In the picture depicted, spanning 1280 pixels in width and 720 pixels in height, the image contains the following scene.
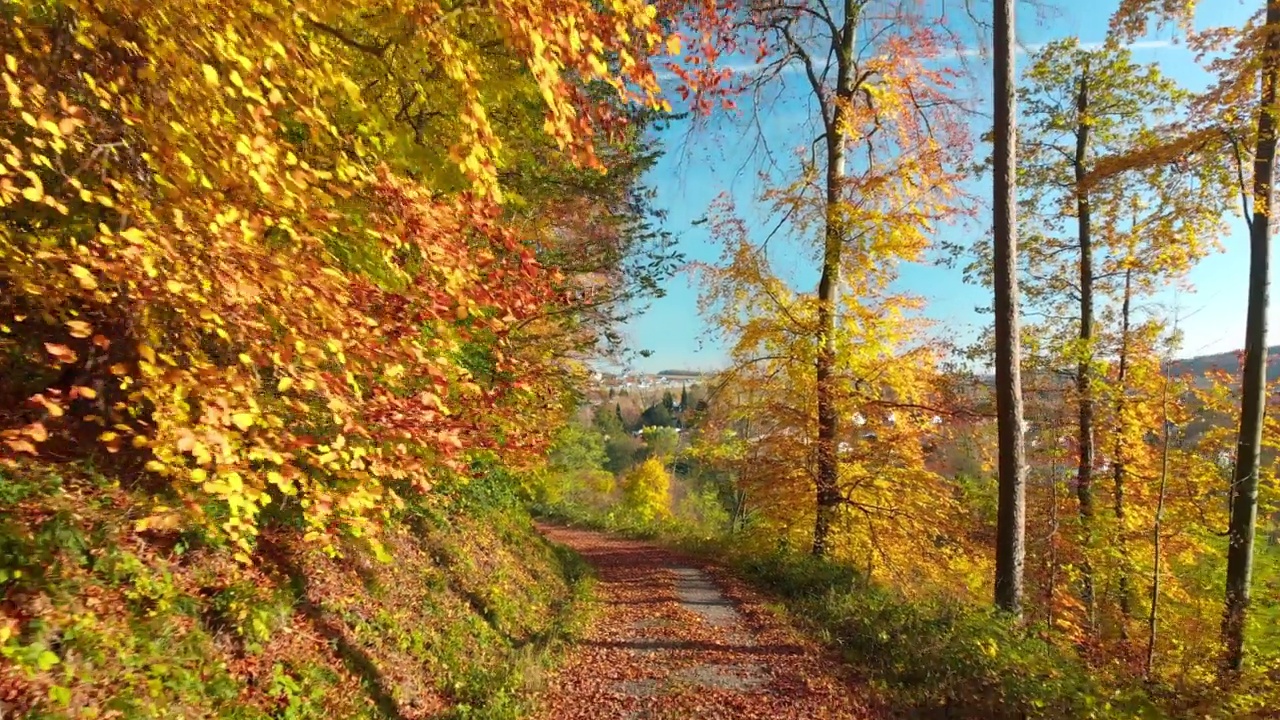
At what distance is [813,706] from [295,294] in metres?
5.72

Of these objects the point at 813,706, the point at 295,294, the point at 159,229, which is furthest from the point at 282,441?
the point at 813,706

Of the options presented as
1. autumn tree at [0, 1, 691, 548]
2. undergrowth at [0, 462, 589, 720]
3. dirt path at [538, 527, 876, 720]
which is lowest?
dirt path at [538, 527, 876, 720]

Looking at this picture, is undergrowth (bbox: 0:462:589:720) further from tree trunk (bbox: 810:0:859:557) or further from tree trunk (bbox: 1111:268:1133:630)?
tree trunk (bbox: 1111:268:1133:630)

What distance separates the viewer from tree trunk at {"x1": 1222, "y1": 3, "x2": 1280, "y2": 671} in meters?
7.70

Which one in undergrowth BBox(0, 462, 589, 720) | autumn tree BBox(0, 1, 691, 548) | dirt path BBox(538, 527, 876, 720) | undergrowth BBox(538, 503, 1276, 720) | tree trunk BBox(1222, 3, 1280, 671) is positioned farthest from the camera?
tree trunk BBox(1222, 3, 1280, 671)

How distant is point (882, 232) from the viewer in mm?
10695

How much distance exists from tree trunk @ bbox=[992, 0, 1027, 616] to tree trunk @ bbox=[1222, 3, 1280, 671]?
2794 millimetres

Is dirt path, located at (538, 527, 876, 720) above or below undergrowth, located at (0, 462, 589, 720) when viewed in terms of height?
below

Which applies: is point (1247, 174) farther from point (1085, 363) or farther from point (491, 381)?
point (491, 381)

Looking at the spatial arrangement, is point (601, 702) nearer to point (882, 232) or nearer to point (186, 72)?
point (186, 72)

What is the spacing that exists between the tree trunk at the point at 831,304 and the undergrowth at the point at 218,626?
583 centimetres

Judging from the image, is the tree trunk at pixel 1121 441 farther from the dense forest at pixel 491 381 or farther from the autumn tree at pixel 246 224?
the autumn tree at pixel 246 224

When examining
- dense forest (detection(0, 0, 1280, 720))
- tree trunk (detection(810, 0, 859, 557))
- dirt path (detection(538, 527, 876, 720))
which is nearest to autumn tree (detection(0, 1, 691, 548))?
dense forest (detection(0, 0, 1280, 720))

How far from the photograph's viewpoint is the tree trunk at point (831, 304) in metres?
11.2
